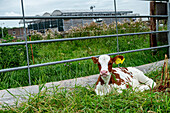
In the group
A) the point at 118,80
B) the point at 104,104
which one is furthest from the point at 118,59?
the point at 104,104

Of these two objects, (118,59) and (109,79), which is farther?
(118,59)

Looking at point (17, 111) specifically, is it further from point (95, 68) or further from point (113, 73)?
point (95, 68)

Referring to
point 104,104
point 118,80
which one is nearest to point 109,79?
point 118,80

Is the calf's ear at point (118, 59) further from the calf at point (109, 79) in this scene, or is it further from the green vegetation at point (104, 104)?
the green vegetation at point (104, 104)

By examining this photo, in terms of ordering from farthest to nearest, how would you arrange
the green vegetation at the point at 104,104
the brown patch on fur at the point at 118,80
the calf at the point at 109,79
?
the brown patch on fur at the point at 118,80 → the calf at the point at 109,79 → the green vegetation at the point at 104,104

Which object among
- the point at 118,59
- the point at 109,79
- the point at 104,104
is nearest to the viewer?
the point at 104,104

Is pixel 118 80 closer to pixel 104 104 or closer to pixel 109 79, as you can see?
pixel 109 79

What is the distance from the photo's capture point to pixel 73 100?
6.35ft

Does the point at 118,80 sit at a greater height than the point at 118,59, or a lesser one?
lesser

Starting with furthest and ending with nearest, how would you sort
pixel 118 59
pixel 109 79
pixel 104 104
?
1. pixel 118 59
2. pixel 109 79
3. pixel 104 104

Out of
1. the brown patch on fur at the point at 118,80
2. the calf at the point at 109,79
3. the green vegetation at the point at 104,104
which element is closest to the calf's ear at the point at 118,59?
the calf at the point at 109,79

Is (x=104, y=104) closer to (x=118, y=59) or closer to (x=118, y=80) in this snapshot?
(x=118, y=80)

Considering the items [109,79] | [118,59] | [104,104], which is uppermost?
[118,59]

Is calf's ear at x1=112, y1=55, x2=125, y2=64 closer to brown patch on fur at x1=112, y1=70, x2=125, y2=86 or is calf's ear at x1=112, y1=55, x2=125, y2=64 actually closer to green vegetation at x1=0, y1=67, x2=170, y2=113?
brown patch on fur at x1=112, y1=70, x2=125, y2=86
